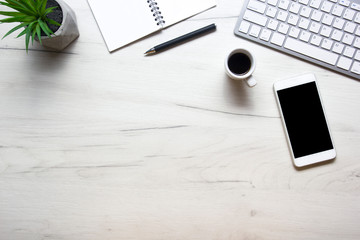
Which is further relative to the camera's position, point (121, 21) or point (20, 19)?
point (121, 21)

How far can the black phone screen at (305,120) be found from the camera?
74 cm

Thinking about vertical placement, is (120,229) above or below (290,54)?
below

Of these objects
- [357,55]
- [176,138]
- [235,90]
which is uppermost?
[357,55]

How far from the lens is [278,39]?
2.39 ft

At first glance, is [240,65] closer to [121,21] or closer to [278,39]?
[278,39]

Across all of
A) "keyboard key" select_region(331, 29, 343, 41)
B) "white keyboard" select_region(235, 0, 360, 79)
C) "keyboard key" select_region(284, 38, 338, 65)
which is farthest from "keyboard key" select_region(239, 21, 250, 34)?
"keyboard key" select_region(331, 29, 343, 41)

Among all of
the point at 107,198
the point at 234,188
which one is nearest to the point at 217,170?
the point at 234,188

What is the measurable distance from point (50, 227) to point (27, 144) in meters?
0.22

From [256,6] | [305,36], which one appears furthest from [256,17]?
[305,36]

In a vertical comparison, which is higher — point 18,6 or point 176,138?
point 18,6

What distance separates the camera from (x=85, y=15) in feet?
2.44

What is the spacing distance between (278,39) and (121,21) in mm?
395

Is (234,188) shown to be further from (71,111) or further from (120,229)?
(71,111)

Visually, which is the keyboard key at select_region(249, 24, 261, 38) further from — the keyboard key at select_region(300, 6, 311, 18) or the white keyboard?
the keyboard key at select_region(300, 6, 311, 18)
